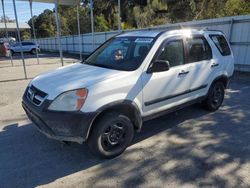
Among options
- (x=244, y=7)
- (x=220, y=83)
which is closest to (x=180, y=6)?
(x=244, y=7)

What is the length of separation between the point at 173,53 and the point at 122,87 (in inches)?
53.9

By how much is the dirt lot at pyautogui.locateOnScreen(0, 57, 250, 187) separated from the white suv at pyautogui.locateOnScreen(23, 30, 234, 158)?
1.24 ft

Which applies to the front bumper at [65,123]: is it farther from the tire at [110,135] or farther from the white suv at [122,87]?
the tire at [110,135]

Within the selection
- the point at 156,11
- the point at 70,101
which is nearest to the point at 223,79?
the point at 70,101

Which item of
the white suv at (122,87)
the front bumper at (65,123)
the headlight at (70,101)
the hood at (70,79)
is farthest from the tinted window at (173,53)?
the front bumper at (65,123)

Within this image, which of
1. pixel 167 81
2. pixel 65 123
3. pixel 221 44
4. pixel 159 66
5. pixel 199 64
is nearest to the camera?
pixel 65 123

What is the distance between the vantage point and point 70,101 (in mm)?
3270

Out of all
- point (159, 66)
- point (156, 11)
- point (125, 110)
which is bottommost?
point (125, 110)

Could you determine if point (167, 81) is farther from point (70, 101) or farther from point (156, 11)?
point (156, 11)

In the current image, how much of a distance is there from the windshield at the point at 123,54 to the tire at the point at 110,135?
84 centimetres

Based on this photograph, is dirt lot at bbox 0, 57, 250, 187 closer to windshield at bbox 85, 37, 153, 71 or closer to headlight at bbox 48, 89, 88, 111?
headlight at bbox 48, 89, 88, 111

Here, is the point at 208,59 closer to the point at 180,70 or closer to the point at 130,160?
the point at 180,70

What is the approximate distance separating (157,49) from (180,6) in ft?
81.9

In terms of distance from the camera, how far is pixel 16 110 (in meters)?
6.23
